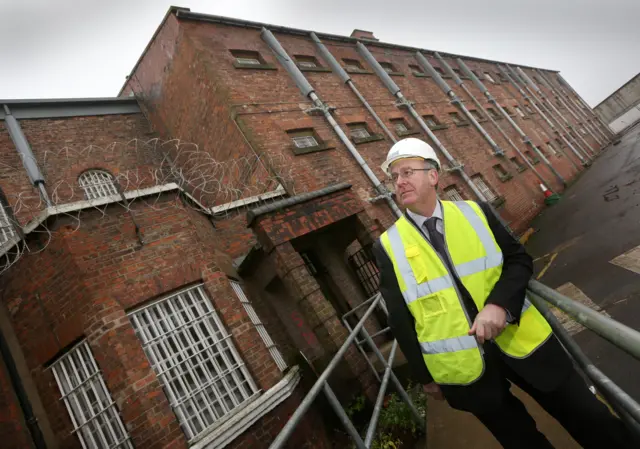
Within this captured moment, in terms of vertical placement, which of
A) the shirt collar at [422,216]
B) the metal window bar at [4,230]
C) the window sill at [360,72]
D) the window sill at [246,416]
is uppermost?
the window sill at [360,72]

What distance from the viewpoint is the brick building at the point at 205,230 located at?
4.32 m

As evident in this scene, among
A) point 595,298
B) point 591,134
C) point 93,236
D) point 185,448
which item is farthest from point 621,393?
point 591,134

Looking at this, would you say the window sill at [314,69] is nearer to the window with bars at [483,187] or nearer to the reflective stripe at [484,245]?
the window with bars at [483,187]

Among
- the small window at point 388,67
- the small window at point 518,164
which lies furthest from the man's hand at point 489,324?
the small window at point 518,164

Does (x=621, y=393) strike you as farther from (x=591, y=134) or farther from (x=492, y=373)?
(x=591, y=134)

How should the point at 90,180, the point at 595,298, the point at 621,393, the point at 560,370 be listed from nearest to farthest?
1. the point at 621,393
2. the point at 560,370
3. the point at 595,298
4. the point at 90,180

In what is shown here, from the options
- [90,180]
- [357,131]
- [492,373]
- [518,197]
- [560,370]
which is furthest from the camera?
[518,197]

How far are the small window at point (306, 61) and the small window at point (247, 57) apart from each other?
1487 mm

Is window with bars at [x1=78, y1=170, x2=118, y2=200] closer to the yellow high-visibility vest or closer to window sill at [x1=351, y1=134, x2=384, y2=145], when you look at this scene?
window sill at [x1=351, y1=134, x2=384, y2=145]

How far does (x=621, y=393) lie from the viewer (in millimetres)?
1369

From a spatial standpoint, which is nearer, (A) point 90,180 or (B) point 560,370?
(B) point 560,370

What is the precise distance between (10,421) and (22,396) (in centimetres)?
36

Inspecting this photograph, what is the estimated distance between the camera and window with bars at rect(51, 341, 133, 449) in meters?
4.13

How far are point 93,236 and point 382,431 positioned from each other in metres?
4.79
